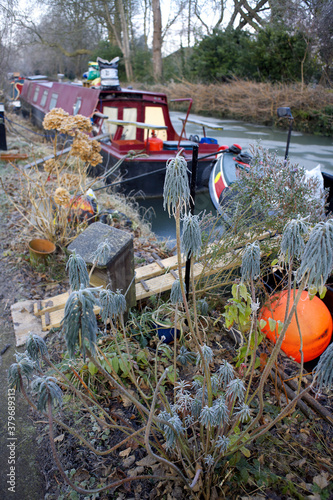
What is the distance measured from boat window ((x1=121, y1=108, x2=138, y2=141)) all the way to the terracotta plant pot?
476 centimetres

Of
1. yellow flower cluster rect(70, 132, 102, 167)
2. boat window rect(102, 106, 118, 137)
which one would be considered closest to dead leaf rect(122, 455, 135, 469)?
yellow flower cluster rect(70, 132, 102, 167)

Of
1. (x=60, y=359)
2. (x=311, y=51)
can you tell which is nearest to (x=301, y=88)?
(x=311, y=51)

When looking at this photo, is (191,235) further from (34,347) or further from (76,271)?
(34,347)

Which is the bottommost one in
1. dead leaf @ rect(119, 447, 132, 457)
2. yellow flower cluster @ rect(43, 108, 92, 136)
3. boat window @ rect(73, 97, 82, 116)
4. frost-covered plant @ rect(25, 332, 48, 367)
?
dead leaf @ rect(119, 447, 132, 457)

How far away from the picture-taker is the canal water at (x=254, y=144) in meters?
7.34

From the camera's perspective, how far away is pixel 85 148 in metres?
3.68

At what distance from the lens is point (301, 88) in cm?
1464

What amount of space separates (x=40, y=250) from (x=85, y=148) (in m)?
1.32

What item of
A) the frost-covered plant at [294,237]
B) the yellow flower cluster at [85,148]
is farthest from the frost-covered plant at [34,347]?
the yellow flower cluster at [85,148]

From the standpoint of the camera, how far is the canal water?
289 inches

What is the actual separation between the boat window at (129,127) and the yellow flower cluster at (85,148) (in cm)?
445

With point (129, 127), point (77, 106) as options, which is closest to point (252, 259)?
point (129, 127)

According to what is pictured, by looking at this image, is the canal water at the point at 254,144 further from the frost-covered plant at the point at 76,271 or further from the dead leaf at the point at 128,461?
the frost-covered plant at the point at 76,271

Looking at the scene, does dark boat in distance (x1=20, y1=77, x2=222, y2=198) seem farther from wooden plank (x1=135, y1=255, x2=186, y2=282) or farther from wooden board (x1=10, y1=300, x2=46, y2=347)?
wooden board (x1=10, y1=300, x2=46, y2=347)
